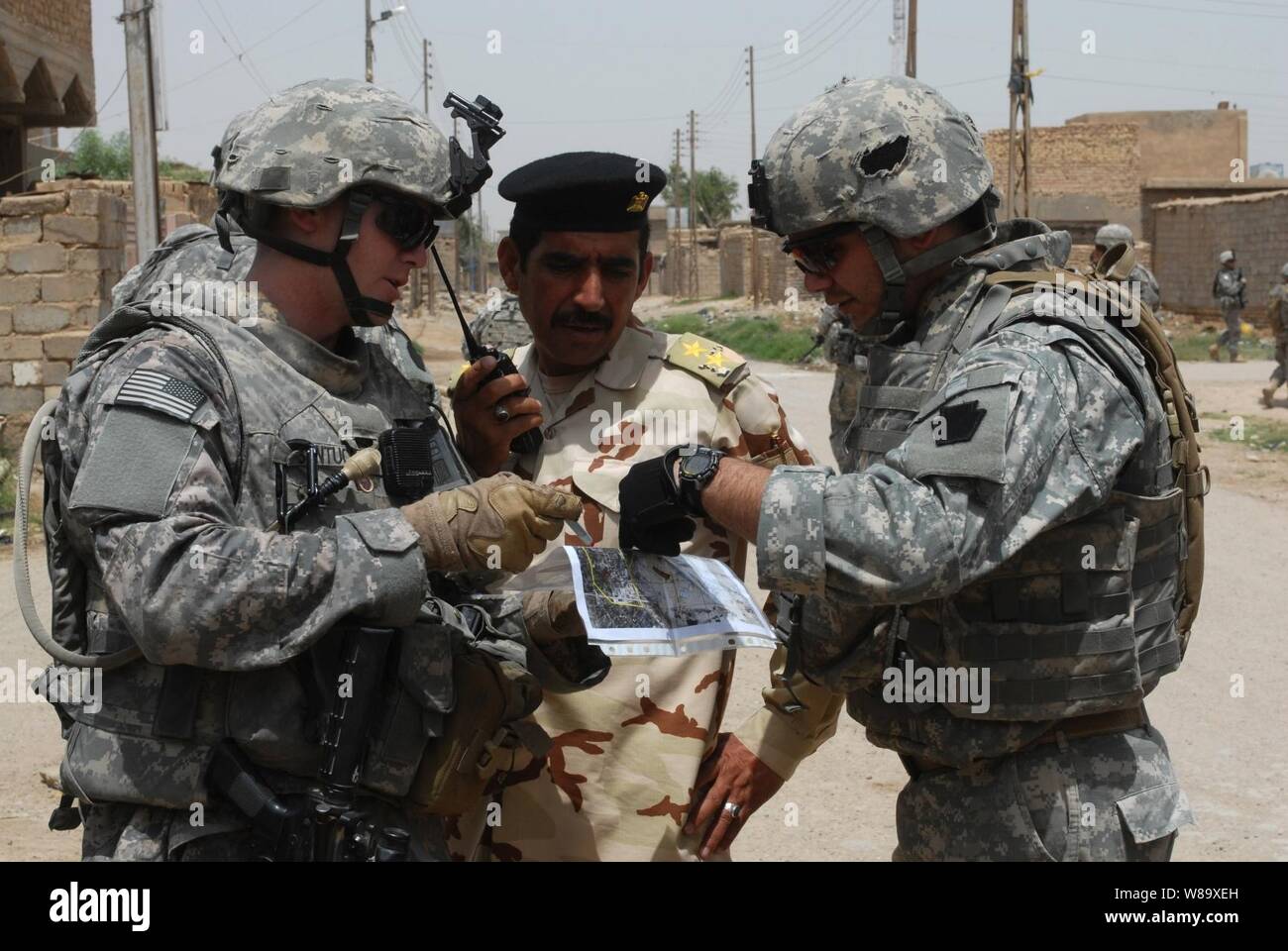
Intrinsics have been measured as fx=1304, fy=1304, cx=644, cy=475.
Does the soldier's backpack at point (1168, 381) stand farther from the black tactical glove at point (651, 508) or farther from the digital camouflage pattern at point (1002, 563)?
the black tactical glove at point (651, 508)

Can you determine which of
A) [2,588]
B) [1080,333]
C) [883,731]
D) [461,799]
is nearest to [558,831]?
[461,799]

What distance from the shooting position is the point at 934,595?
2236 mm

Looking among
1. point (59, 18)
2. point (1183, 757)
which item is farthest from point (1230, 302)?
point (1183, 757)

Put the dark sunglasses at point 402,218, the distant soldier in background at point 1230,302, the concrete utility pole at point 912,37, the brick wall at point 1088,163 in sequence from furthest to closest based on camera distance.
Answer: the brick wall at point 1088,163 → the concrete utility pole at point 912,37 → the distant soldier in background at point 1230,302 → the dark sunglasses at point 402,218

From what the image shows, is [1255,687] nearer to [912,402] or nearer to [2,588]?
[912,402]

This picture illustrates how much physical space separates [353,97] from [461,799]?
136cm

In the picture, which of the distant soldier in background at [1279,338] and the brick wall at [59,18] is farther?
the distant soldier in background at [1279,338]

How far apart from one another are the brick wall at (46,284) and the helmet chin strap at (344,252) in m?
9.56

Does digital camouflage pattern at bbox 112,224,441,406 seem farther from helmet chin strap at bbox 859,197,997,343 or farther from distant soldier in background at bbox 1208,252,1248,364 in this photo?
distant soldier in background at bbox 1208,252,1248,364

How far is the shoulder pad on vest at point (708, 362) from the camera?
10.5 feet

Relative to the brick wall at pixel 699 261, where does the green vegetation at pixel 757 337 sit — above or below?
below

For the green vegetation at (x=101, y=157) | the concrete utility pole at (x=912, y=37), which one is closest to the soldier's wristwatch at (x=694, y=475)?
the concrete utility pole at (x=912, y=37)

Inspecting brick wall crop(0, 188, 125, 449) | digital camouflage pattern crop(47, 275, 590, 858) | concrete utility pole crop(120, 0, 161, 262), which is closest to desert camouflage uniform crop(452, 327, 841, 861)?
digital camouflage pattern crop(47, 275, 590, 858)

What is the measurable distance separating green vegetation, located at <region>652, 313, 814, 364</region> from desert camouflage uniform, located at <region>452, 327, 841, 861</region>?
685 inches
